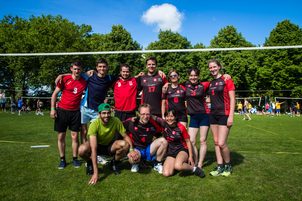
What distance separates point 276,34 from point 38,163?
40296mm

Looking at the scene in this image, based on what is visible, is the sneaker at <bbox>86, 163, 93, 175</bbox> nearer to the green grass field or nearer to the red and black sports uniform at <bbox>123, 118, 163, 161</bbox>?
the green grass field

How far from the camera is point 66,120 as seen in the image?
5617mm

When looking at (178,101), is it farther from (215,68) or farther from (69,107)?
(69,107)

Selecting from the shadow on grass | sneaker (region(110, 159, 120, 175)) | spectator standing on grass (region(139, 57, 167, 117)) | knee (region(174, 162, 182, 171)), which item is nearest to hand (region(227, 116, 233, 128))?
knee (region(174, 162, 182, 171))

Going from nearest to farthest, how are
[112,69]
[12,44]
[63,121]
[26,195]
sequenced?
1. [26,195]
2. [63,121]
3. [12,44]
4. [112,69]

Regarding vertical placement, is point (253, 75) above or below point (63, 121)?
above

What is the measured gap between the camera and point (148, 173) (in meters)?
5.22

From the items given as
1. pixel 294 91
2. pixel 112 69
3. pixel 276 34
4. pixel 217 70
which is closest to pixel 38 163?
pixel 217 70

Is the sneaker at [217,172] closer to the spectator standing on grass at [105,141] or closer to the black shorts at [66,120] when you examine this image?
the spectator standing on grass at [105,141]

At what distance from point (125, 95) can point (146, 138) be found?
3.28ft

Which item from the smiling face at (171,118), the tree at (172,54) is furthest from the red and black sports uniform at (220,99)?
the tree at (172,54)

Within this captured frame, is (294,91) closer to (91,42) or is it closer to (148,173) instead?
(91,42)

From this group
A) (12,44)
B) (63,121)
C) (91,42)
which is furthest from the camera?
(91,42)

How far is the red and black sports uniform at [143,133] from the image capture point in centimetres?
556
